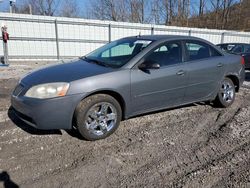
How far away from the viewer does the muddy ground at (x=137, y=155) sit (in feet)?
8.77

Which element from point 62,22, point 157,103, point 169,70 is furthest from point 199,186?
point 62,22

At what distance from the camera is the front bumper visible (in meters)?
3.19

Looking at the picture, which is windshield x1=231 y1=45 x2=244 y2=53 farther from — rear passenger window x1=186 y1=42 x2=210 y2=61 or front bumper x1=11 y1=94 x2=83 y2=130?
front bumper x1=11 y1=94 x2=83 y2=130

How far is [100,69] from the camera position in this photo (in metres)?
3.69

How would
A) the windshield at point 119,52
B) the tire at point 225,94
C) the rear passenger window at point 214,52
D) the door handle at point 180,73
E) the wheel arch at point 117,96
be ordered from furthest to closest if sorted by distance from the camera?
1. the tire at point 225,94
2. the rear passenger window at point 214,52
3. the door handle at point 180,73
4. the windshield at point 119,52
5. the wheel arch at point 117,96

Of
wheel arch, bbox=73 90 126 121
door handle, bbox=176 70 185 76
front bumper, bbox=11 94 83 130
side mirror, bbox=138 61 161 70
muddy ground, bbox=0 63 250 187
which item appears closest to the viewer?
muddy ground, bbox=0 63 250 187

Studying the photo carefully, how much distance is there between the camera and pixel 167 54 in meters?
4.27

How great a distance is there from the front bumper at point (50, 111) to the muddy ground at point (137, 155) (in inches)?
14.0

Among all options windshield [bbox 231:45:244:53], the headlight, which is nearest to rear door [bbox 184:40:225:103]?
the headlight

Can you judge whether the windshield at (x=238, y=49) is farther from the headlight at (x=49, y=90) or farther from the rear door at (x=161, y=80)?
the headlight at (x=49, y=90)

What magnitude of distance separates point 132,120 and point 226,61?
2.44 meters

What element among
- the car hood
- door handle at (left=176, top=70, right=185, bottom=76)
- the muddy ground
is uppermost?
the car hood

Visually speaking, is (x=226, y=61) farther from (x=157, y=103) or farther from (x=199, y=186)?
(x=199, y=186)

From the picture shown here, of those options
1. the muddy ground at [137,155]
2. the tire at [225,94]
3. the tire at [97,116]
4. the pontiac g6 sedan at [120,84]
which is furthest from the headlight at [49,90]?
the tire at [225,94]
